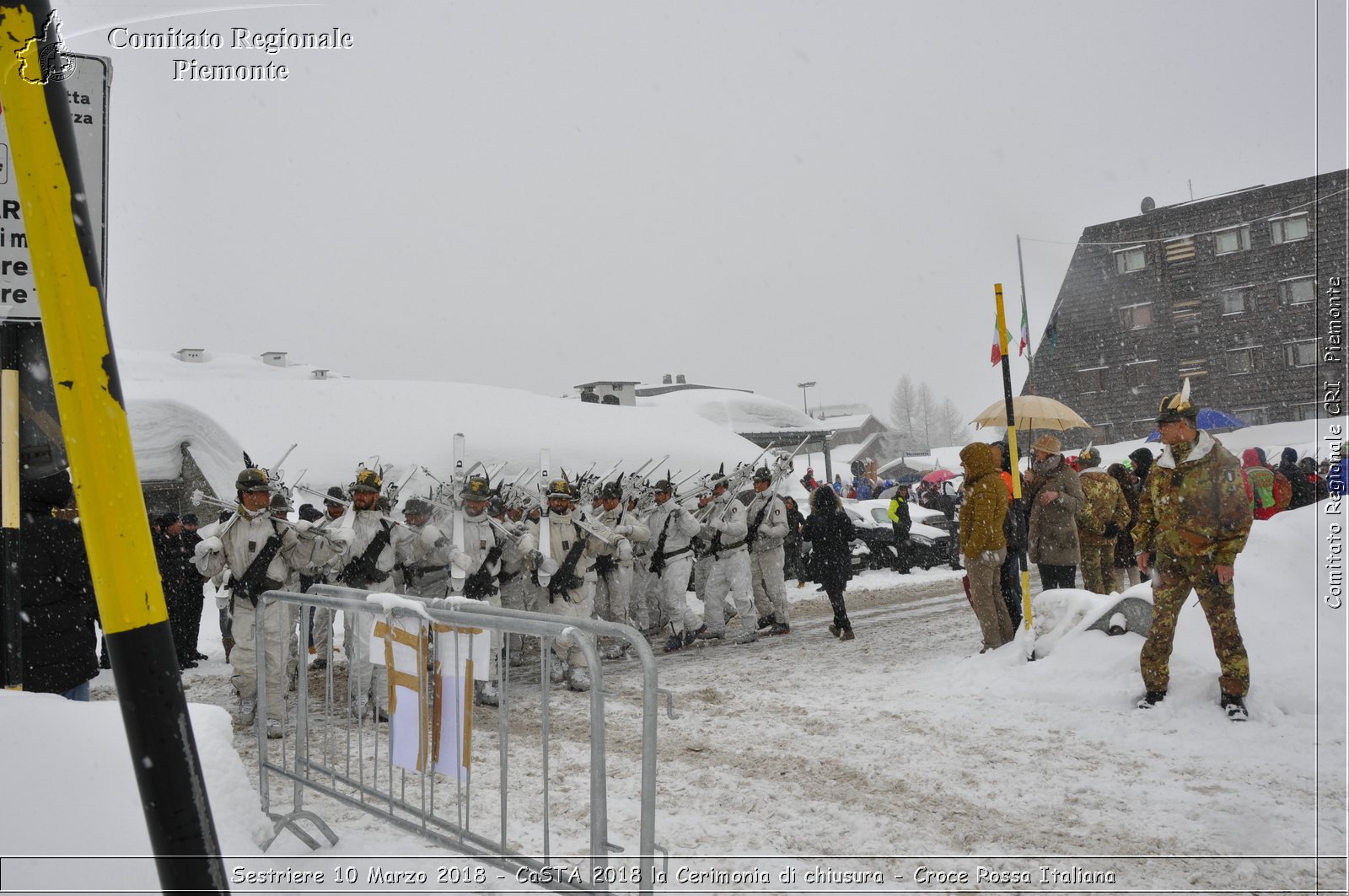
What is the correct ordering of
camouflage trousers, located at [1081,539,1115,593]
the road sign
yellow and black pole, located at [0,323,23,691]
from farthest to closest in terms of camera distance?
camouflage trousers, located at [1081,539,1115,593] < yellow and black pole, located at [0,323,23,691] < the road sign

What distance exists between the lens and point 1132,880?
3633 millimetres

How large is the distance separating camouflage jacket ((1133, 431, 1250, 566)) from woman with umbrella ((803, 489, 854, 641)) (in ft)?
14.9

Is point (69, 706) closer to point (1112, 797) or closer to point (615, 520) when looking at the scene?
point (1112, 797)

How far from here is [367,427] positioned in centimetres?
1791

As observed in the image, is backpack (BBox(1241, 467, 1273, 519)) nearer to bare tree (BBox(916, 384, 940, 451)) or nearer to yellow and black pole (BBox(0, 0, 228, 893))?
yellow and black pole (BBox(0, 0, 228, 893))

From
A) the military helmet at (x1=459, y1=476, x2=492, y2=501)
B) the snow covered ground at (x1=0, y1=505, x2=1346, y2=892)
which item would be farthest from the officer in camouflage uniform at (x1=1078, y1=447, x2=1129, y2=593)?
the military helmet at (x1=459, y1=476, x2=492, y2=501)

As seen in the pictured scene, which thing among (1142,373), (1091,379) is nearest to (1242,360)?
(1142,373)

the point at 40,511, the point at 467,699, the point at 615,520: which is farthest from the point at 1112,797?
the point at 615,520

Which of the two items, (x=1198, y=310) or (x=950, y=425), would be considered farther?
(x=950, y=425)

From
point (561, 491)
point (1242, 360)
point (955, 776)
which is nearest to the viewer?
point (955, 776)

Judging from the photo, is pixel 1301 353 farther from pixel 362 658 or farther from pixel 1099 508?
pixel 362 658

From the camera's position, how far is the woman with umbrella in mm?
10188

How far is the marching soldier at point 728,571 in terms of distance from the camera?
35.8 feet

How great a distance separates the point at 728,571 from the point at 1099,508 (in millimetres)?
4261
